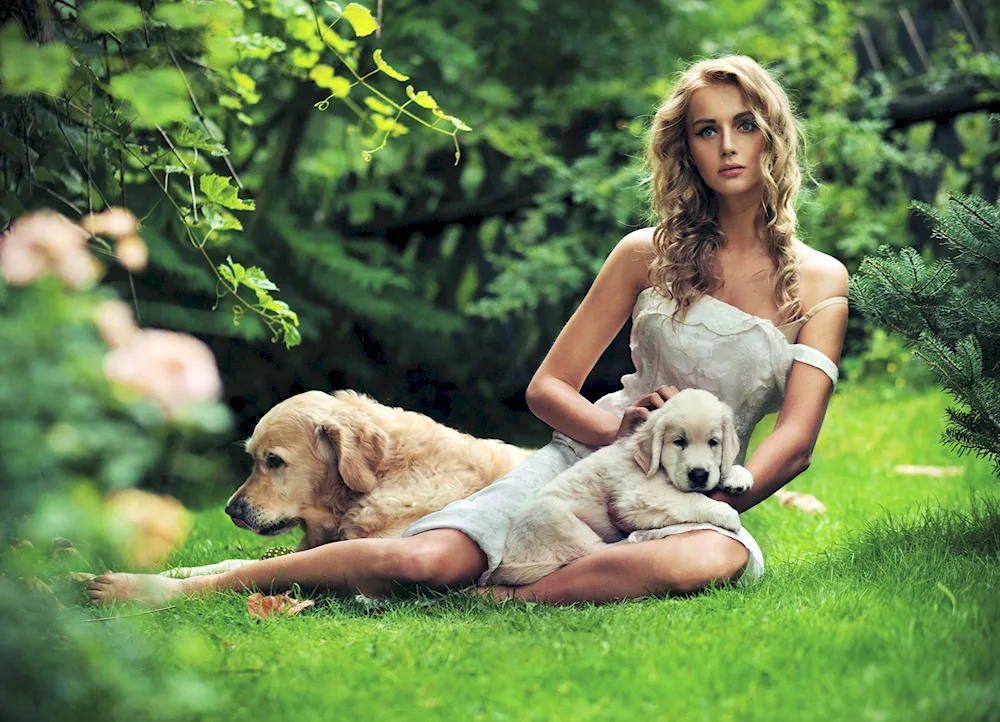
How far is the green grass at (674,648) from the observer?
7.30 feet

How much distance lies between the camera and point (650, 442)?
3.21 metres

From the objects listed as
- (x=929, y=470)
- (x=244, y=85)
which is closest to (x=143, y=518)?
(x=244, y=85)

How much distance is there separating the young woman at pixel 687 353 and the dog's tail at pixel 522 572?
28mm

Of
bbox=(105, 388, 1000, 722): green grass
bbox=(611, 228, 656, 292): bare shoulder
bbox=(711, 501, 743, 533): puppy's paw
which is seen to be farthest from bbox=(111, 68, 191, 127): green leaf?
bbox=(611, 228, 656, 292): bare shoulder

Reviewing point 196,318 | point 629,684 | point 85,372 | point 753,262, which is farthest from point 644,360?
point 196,318

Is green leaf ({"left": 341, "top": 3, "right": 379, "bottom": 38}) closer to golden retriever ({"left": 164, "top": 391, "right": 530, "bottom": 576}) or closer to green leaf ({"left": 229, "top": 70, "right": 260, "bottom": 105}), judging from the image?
green leaf ({"left": 229, "top": 70, "right": 260, "bottom": 105})

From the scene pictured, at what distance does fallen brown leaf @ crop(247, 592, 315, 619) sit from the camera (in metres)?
3.19

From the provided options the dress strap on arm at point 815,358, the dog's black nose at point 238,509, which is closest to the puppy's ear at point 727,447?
the dress strap on arm at point 815,358

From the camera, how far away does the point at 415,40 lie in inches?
261

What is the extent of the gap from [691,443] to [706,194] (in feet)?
3.97

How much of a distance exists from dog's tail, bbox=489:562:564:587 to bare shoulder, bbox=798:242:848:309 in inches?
52.6

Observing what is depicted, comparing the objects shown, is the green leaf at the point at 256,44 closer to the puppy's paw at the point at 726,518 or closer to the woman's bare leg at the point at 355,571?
the woman's bare leg at the point at 355,571

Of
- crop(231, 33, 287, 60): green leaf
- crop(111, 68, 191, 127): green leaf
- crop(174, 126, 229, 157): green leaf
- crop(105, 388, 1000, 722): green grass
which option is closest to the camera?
crop(111, 68, 191, 127): green leaf

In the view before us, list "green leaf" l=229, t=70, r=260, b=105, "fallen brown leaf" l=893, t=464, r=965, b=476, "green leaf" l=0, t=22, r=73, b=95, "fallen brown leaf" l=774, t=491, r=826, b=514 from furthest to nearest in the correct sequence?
"fallen brown leaf" l=893, t=464, r=965, b=476, "fallen brown leaf" l=774, t=491, r=826, b=514, "green leaf" l=229, t=70, r=260, b=105, "green leaf" l=0, t=22, r=73, b=95
